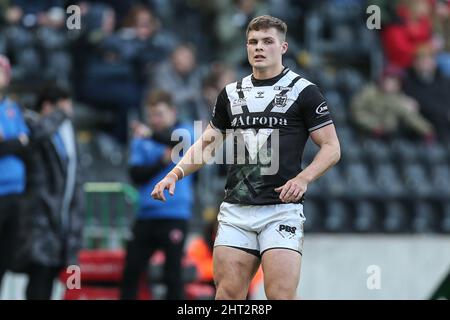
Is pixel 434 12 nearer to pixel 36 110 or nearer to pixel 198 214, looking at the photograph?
pixel 198 214

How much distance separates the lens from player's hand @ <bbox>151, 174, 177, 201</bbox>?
7.83 m

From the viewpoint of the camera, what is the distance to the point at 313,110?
7.86 m

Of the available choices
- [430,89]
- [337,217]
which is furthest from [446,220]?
[430,89]

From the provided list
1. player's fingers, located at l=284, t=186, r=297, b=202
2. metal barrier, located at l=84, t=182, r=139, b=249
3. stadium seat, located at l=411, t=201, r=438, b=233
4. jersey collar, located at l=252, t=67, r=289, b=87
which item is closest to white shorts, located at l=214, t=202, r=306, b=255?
player's fingers, located at l=284, t=186, r=297, b=202

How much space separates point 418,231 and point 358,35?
3.49 m

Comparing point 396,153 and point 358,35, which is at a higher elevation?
point 358,35

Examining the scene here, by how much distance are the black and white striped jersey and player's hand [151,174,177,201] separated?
0.39 metres

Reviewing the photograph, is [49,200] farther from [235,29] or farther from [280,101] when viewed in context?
[235,29]

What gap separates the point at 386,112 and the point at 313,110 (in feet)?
26.9

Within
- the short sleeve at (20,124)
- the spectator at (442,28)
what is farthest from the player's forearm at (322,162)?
the spectator at (442,28)

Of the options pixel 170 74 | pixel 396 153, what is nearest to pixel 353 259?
pixel 396 153

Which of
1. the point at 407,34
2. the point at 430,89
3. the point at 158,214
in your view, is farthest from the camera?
the point at 407,34
